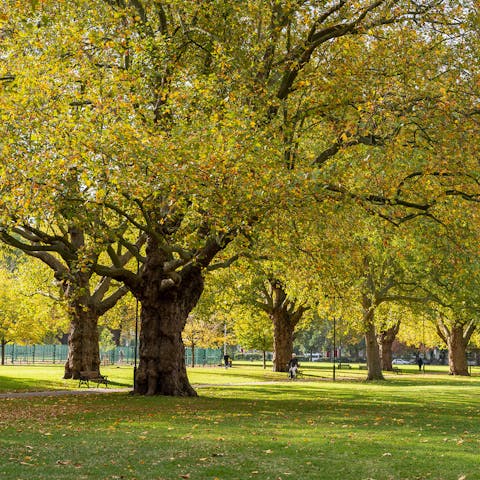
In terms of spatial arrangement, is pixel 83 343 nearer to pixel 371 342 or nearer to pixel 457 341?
pixel 371 342

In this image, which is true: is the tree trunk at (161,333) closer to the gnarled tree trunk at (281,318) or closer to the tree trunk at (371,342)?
the tree trunk at (371,342)

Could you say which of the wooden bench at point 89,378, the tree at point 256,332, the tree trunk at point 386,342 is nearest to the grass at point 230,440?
the wooden bench at point 89,378

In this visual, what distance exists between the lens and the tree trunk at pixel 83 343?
113 feet

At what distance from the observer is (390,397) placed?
28.6 m

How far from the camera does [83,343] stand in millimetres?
34688

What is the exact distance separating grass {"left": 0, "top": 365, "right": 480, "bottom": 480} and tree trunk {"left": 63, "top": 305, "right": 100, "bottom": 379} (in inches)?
445

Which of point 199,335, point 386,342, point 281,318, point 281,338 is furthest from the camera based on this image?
point 199,335

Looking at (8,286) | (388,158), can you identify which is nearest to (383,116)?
(388,158)

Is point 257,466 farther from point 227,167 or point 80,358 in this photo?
point 80,358

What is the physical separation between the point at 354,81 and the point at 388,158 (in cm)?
267

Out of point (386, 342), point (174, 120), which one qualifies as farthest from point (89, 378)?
point (386, 342)

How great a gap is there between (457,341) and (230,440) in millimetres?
45443

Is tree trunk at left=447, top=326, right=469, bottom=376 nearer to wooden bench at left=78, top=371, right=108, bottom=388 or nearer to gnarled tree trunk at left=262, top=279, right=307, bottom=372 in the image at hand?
gnarled tree trunk at left=262, top=279, right=307, bottom=372

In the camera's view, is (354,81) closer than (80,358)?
Yes
